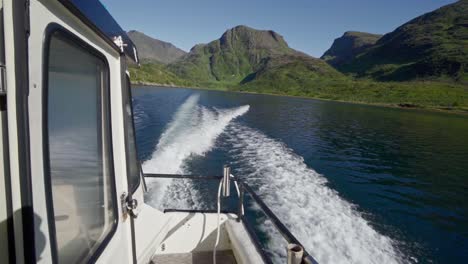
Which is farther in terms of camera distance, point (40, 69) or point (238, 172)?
point (238, 172)

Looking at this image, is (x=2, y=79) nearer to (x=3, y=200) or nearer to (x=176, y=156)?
(x=3, y=200)

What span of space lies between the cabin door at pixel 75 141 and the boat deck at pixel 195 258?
1.84m

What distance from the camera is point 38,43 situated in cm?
118

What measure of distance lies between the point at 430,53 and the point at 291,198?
179183mm

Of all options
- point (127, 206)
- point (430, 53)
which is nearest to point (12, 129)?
point (127, 206)

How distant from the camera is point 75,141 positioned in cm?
163

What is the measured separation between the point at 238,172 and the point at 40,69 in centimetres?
1044

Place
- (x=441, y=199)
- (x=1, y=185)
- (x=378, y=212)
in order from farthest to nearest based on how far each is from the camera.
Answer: (x=441, y=199)
(x=378, y=212)
(x=1, y=185)

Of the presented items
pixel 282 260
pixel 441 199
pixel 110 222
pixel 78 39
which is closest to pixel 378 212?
pixel 441 199

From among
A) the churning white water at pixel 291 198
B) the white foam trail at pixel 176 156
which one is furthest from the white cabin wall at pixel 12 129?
the white foam trail at pixel 176 156

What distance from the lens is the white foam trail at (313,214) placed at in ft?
20.9

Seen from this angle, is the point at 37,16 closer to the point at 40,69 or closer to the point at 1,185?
the point at 40,69

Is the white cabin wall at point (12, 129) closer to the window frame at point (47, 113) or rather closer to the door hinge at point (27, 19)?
the door hinge at point (27, 19)

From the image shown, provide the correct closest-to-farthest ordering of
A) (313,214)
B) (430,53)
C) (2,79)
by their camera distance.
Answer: (2,79), (313,214), (430,53)
